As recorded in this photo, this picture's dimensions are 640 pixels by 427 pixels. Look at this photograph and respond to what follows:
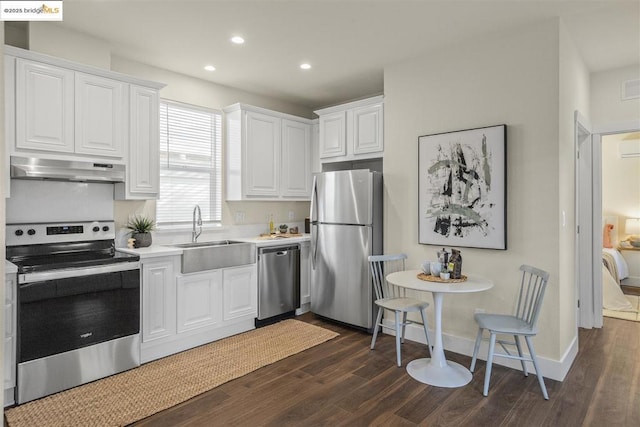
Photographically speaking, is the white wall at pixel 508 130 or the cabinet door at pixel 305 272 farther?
the cabinet door at pixel 305 272

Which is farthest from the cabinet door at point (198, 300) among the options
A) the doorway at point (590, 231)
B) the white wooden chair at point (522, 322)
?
the doorway at point (590, 231)

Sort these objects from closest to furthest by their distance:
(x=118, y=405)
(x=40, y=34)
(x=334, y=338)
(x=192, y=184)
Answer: (x=118, y=405)
(x=40, y=34)
(x=334, y=338)
(x=192, y=184)

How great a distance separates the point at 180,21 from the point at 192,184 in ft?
6.02

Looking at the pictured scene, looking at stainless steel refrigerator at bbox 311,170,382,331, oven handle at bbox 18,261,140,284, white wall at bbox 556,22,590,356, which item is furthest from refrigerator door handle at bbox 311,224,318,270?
white wall at bbox 556,22,590,356

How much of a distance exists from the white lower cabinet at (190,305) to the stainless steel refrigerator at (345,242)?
2.54 ft

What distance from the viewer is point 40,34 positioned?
3076mm

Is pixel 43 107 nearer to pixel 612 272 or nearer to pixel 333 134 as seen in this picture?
pixel 333 134

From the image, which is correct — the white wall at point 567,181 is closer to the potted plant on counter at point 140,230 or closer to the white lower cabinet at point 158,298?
the white lower cabinet at point 158,298

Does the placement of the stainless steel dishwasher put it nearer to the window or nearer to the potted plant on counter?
the window

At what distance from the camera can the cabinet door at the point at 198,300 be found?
11.6ft

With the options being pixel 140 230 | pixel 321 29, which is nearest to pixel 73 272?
pixel 140 230

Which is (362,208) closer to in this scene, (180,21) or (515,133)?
(515,133)

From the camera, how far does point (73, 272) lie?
2.81 metres

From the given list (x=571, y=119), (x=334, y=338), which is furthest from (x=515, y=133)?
(x=334, y=338)
